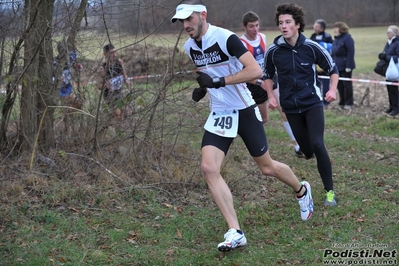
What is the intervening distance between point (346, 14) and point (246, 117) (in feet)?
44.9

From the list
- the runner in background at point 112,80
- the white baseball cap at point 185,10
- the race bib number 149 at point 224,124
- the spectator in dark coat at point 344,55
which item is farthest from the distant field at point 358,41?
the spectator in dark coat at point 344,55

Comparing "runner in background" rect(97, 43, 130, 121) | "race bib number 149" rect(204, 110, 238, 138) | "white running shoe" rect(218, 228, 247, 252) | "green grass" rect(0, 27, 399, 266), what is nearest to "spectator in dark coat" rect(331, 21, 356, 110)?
"green grass" rect(0, 27, 399, 266)

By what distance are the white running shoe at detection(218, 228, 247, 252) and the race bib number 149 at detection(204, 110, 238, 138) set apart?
2.90 ft

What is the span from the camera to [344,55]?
1459 cm

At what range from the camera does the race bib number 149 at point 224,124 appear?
5688mm

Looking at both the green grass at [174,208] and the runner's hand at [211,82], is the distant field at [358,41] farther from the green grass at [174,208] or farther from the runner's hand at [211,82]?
the runner's hand at [211,82]

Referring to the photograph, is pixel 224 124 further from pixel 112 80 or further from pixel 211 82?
pixel 112 80

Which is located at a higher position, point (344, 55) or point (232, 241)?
point (344, 55)

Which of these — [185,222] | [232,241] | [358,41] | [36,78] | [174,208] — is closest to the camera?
[232,241]

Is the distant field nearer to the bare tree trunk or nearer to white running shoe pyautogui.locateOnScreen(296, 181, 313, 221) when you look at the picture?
the bare tree trunk

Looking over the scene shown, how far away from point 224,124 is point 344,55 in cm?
959

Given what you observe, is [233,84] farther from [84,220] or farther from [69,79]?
[69,79]

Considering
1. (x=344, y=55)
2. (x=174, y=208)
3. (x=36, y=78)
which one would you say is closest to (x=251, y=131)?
(x=174, y=208)

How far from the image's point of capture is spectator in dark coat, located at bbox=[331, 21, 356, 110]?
569 inches
